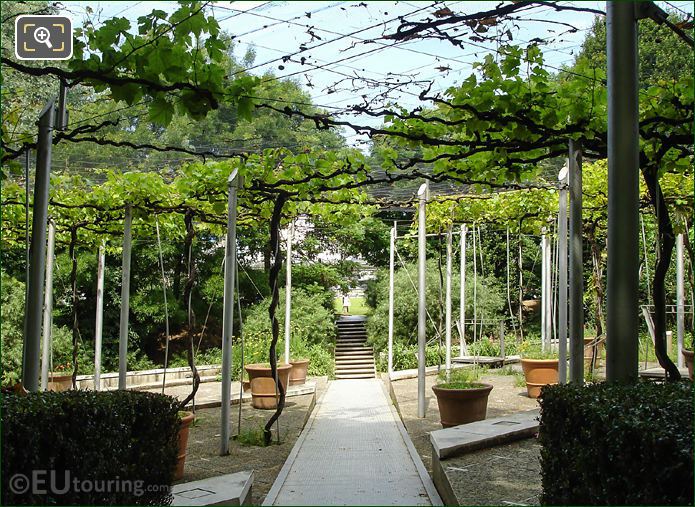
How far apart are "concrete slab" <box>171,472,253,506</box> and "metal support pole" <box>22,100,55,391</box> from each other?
4.06ft

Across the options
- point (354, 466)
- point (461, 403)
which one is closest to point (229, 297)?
point (354, 466)

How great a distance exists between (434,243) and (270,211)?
12908mm

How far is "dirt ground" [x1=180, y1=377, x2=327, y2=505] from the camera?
5.61 meters

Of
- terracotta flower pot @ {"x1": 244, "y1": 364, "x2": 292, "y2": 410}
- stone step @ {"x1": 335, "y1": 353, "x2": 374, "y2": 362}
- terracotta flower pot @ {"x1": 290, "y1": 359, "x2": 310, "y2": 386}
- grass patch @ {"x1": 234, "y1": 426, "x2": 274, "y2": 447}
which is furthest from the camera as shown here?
stone step @ {"x1": 335, "y1": 353, "x2": 374, "y2": 362}

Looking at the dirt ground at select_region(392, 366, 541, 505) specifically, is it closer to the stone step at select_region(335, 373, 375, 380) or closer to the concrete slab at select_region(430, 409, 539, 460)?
the concrete slab at select_region(430, 409, 539, 460)

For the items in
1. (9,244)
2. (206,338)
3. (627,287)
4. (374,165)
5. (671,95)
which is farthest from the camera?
(206,338)

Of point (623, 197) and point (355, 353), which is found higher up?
point (623, 197)

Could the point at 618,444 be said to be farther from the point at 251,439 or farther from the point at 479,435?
the point at 251,439

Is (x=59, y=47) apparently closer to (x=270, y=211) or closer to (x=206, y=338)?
(x=270, y=211)

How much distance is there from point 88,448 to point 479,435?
370cm

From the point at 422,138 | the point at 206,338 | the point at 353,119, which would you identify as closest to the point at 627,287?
the point at 422,138

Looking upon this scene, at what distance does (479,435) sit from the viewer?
5875 mm

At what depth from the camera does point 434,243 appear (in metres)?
21.2

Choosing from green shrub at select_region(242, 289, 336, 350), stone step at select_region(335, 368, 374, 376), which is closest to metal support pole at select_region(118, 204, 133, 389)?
green shrub at select_region(242, 289, 336, 350)
